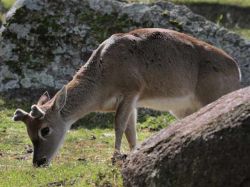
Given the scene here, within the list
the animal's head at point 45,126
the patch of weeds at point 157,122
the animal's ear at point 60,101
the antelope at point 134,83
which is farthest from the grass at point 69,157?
the animal's ear at point 60,101

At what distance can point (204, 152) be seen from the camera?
732 centimetres

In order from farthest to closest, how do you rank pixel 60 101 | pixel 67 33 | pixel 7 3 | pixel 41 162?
1. pixel 7 3
2. pixel 67 33
3. pixel 60 101
4. pixel 41 162

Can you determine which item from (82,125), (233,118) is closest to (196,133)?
(233,118)

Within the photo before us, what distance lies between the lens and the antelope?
533 inches

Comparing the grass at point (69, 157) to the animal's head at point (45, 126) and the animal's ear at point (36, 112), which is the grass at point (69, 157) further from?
the animal's ear at point (36, 112)

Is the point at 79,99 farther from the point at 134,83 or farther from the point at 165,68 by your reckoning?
the point at 165,68

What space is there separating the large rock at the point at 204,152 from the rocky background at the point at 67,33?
12064 millimetres

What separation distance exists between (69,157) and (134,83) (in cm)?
218

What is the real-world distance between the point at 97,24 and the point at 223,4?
1276cm

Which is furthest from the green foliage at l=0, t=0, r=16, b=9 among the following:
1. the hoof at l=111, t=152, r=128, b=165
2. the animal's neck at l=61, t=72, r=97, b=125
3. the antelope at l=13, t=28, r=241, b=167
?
the hoof at l=111, t=152, r=128, b=165

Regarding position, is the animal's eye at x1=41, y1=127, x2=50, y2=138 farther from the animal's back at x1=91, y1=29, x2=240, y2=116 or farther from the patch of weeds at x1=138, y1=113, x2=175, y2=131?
the patch of weeds at x1=138, y1=113, x2=175, y2=131

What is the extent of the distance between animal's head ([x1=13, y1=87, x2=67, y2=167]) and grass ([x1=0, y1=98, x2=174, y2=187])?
0.97 ft

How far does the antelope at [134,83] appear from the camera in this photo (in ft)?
44.4

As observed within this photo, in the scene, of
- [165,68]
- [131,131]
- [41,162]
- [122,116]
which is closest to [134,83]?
[122,116]
